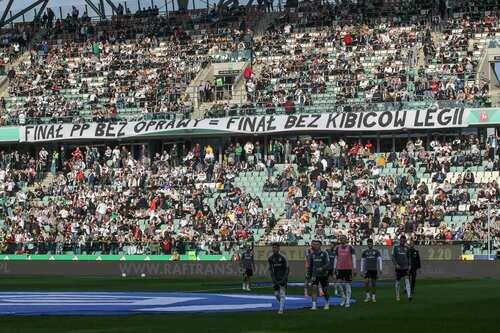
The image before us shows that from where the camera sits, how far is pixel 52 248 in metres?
65.3

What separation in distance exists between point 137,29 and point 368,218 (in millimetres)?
27303

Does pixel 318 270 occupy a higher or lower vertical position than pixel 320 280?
higher

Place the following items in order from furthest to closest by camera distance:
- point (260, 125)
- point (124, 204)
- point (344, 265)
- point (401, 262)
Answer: point (260, 125) → point (124, 204) → point (401, 262) → point (344, 265)

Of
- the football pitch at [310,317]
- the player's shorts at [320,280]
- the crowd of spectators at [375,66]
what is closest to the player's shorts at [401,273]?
the football pitch at [310,317]

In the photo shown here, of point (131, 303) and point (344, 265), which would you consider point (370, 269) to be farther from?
point (131, 303)

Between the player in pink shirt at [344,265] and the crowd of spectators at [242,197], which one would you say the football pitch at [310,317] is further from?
the crowd of spectators at [242,197]

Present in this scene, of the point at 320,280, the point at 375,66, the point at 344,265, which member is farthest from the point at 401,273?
the point at 375,66

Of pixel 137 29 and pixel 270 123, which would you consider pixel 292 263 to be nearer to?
pixel 270 123

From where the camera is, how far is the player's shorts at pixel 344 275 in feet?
119

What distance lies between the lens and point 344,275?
3659 cm

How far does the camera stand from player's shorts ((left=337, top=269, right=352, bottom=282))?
3641 cm

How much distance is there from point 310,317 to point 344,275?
17.5ft

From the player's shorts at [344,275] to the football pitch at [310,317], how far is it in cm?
75

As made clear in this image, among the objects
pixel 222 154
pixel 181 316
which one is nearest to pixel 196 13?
pixel 222 154
